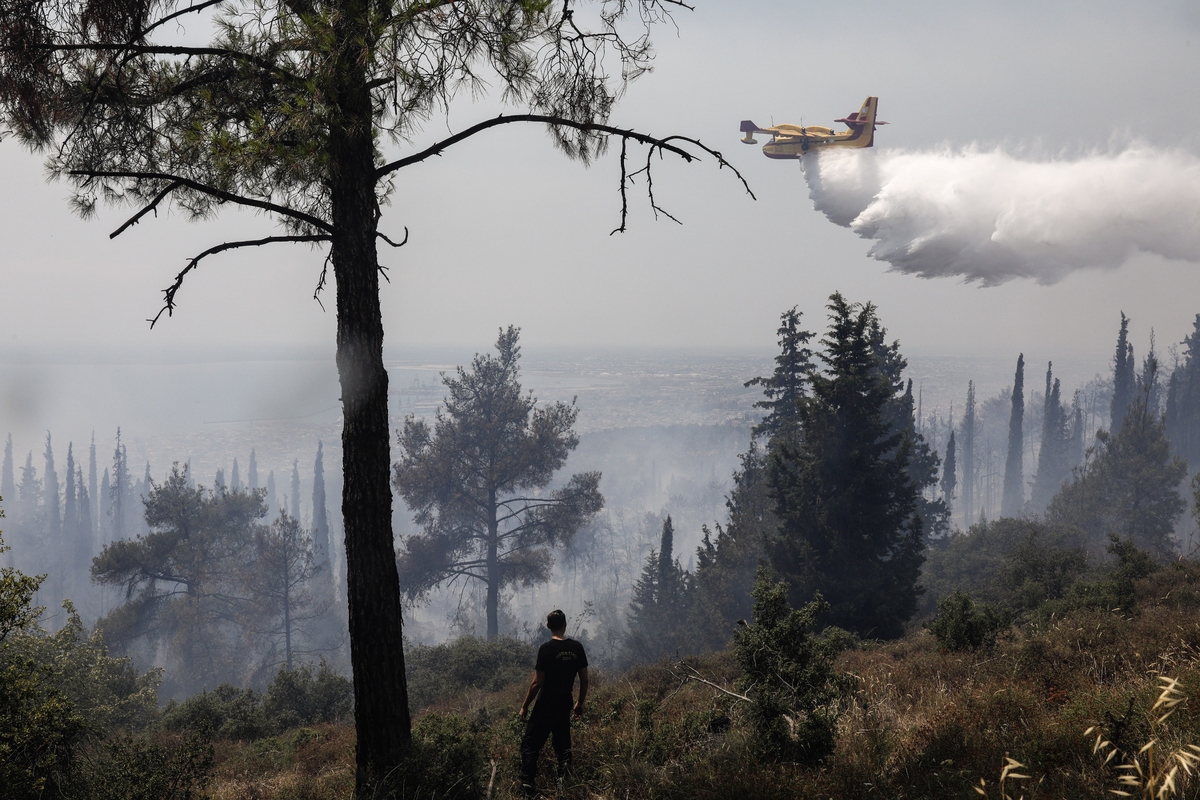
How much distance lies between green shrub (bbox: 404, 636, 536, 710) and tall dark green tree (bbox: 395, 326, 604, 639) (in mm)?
14728

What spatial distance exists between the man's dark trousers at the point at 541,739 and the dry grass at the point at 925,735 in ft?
0.58

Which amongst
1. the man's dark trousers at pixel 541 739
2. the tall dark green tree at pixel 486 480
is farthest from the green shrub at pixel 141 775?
the tall dark green tree at pixel 486 480

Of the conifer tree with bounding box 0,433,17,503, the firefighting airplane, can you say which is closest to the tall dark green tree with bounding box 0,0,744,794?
the firefighting airplane

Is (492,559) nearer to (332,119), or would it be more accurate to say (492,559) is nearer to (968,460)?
(332,119)

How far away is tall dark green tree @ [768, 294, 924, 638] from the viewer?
77.6ft

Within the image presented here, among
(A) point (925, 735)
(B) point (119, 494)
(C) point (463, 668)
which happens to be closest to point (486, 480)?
(C) point (463, 668)

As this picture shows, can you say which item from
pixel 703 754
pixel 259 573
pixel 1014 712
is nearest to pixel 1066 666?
pixel 1014 712

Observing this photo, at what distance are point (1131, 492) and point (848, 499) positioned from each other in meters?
43.7

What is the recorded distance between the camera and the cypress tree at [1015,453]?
90.1 m

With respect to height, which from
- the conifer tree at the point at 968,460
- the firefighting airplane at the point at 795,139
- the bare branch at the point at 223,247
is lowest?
the conifer tree at the point at 968,460

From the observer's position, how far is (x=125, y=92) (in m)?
6.43

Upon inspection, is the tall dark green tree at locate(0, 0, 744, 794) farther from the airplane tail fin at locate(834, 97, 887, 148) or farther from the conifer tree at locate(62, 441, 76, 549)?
the conifer tree at locate(62, 441, 76, 549)

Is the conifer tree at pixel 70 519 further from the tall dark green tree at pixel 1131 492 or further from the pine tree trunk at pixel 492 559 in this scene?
the tall dark green tree at pixel 1131 492

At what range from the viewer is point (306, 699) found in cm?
1641
